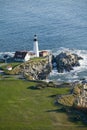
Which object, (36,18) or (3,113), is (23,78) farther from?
(36,18)

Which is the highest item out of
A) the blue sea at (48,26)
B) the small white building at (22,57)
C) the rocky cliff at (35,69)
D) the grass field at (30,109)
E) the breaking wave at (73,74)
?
the blue sea at (48,26)

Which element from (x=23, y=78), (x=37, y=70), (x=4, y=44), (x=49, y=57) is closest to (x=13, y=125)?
(x=23, y=78)

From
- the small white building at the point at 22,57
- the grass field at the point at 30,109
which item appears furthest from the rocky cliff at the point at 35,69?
the grass field at the point at 30,109

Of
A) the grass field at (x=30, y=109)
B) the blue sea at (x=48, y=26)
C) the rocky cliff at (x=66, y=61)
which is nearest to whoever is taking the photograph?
the grass field at (x=30, y=109)

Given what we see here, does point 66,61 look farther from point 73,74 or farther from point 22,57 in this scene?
point 22,57

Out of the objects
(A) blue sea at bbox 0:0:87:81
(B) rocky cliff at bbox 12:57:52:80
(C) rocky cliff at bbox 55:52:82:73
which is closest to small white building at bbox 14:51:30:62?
(B) rocky cliff at bbox 12:57:52:80

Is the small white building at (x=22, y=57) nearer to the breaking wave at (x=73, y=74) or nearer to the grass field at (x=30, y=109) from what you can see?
the breaking wave at (x=73, y=74)
